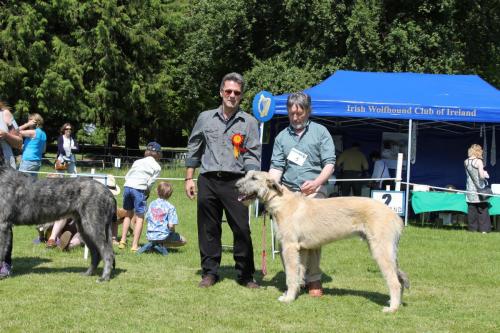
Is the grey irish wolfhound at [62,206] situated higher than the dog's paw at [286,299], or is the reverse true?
the grey irish wolfhound at [62,206]

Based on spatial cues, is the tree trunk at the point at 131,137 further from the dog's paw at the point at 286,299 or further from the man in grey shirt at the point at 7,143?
the dog's paw at the point at 286,299

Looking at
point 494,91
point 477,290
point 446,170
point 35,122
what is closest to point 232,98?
point 477,290

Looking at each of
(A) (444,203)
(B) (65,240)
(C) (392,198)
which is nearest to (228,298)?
(B) (65,240)

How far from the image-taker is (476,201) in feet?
42.0

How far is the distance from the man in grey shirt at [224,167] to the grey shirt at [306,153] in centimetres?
28

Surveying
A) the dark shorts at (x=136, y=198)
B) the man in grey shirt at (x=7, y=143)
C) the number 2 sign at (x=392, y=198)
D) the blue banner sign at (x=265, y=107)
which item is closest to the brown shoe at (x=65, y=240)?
the dark shorts at (x=136, y=198)

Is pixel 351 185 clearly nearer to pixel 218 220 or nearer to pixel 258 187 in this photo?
pixel 218 220

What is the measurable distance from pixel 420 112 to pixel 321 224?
7848 millimetres

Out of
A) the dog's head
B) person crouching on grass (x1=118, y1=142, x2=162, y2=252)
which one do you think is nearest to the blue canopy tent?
person crouching on grass (x1=118, y1=142, x2=162, y2=252)

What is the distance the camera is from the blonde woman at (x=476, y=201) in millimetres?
12758

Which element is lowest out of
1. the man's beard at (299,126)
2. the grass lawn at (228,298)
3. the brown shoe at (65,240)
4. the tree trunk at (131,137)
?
the grass lawn at (228,298)

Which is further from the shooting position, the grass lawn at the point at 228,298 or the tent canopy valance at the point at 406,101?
the tent canopy valance at the point at 406,101

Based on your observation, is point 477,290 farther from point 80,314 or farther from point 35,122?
point 35,122

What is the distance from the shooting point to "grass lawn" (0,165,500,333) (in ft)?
17.1
